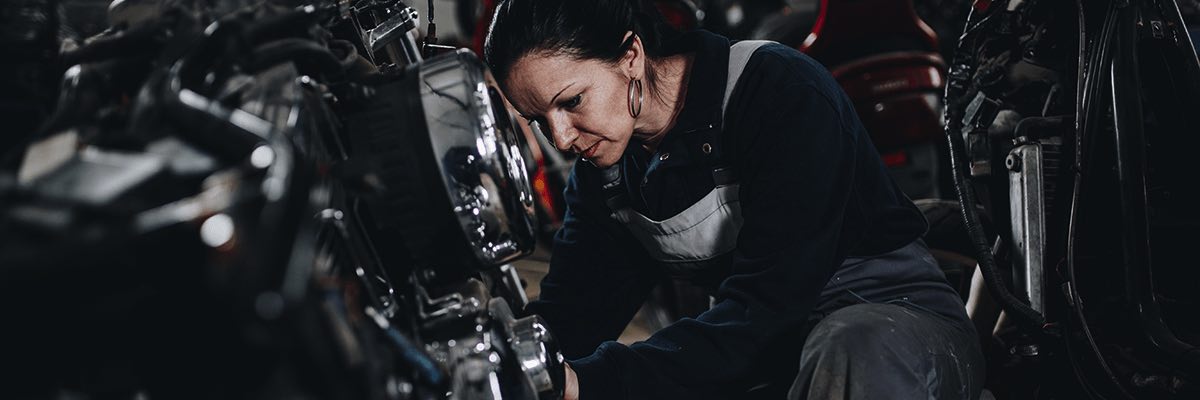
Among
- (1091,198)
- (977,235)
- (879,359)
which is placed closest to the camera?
(879,359)

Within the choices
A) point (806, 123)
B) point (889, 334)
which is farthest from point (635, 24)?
point (889, 334)

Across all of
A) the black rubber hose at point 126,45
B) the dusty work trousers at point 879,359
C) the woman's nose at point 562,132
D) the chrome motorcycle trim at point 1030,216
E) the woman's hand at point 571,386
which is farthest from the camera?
the chrome motorcycle trim at point 1030,216

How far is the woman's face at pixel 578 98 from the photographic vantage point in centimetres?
126

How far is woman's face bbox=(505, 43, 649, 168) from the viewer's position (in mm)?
1264

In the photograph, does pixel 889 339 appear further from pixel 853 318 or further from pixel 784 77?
pixel 784 77

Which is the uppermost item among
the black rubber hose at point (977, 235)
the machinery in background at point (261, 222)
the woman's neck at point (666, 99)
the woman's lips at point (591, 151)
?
the machinery in background at point (261, 222)

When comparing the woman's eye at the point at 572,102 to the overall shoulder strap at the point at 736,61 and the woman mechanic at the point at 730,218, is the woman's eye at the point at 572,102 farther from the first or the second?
the overall shoulder strap at the point at 736,61

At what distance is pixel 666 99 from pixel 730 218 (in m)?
0.19

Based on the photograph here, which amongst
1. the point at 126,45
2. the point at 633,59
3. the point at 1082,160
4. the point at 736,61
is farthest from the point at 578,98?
the point at 1082,160

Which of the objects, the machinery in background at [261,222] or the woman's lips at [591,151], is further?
the woman's lips at [591,151]

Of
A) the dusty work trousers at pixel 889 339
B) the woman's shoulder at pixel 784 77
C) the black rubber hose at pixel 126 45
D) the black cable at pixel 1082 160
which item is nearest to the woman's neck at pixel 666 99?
the woman's shoulder at pixel 784 77

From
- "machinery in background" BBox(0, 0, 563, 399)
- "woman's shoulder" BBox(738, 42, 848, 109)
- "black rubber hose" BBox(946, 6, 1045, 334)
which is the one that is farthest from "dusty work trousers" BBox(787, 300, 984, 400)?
"machinery in background" BBox(0, 0, 563, 399)

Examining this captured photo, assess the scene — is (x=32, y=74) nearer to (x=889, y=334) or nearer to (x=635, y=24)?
(x=635, y=24)

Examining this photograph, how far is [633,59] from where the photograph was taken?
52.8 inches
